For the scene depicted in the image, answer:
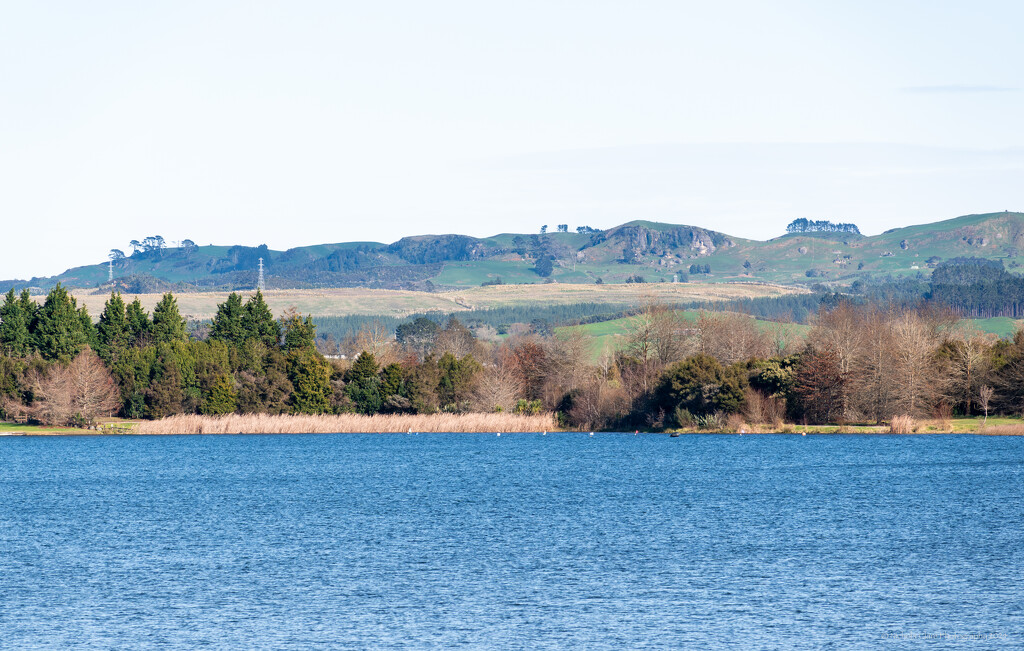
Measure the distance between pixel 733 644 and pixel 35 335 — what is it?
11163cm

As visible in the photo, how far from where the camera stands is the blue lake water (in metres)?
31.0

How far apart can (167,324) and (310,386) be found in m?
26.0

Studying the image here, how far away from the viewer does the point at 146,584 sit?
37.7 m

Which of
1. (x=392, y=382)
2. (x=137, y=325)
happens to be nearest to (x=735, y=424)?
(x=392, y=382)

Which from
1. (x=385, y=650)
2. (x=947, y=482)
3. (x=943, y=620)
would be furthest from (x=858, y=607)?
(x=947, y=482)

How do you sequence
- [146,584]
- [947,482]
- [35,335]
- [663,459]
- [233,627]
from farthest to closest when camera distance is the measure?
1. [35,335]
2. [663,459]
3. [947,482]
4. [146,584]
5. [233,627]

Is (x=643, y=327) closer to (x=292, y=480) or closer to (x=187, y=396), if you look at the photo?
(x=187, y=396)

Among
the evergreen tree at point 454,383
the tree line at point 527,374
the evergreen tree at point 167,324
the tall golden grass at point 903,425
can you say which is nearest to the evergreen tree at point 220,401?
the tree line at point 527,374

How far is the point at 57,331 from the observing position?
12400 cm

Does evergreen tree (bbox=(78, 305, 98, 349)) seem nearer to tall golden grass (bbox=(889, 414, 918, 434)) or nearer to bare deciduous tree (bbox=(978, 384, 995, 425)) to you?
tall golden grass (bbox=(889, 414, 918, 434))

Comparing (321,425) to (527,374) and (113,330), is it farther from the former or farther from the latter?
(113,330)

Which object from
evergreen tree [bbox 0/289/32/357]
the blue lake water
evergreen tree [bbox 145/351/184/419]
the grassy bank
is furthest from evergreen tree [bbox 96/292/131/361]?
the grassy bank

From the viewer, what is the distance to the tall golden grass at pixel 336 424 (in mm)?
109312

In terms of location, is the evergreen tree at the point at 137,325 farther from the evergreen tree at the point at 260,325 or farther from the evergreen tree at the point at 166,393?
the evergreen tree at the point at 166,393
